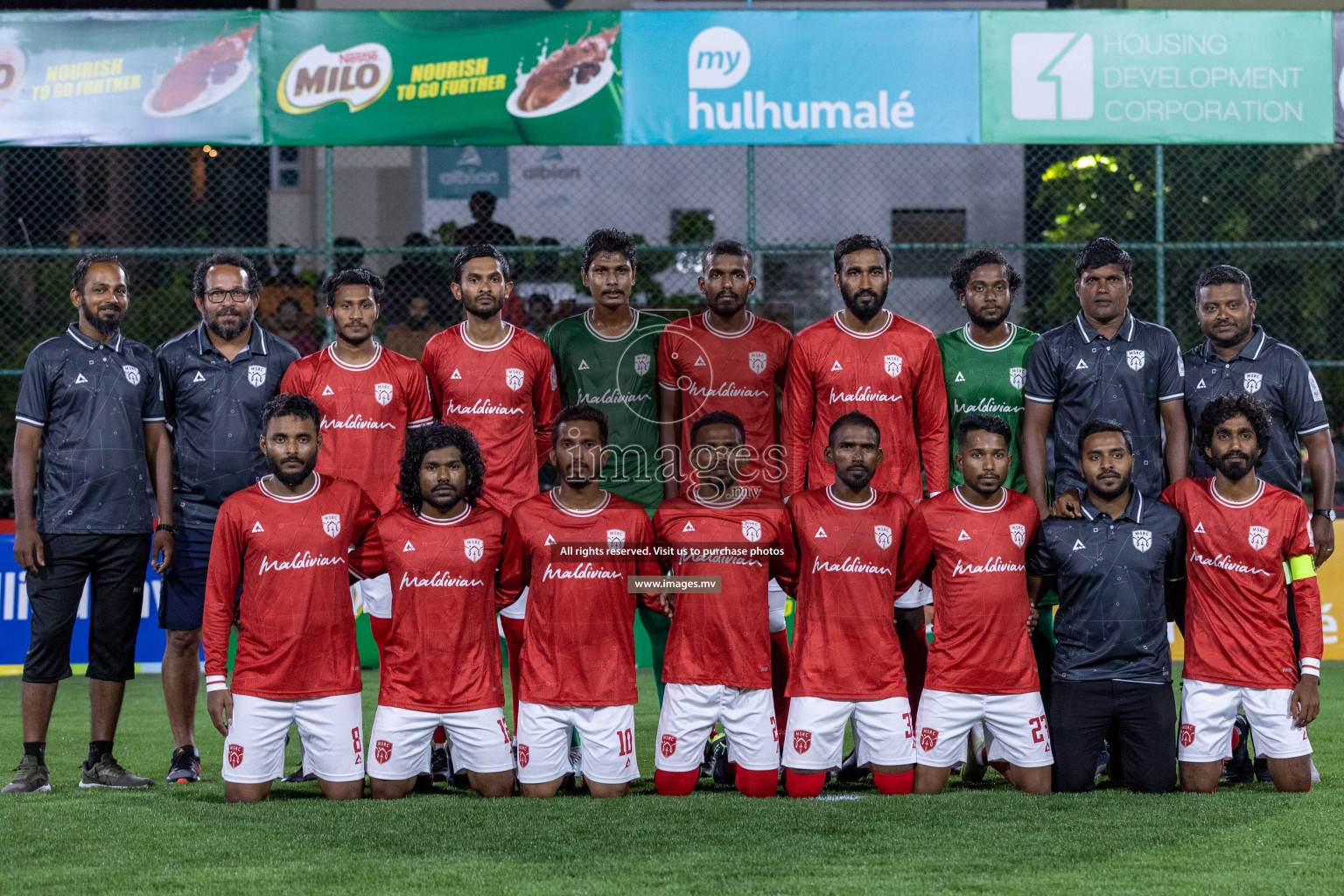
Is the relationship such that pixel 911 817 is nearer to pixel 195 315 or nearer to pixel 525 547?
pixel 525 547

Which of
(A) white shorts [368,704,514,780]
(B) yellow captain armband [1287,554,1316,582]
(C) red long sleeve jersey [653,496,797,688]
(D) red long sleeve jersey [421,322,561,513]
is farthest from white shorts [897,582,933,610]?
(A) white shorts [368,704,514,780]

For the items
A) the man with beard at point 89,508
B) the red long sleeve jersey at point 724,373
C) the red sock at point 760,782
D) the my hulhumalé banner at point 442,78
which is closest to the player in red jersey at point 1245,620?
the red sock at point 760,782

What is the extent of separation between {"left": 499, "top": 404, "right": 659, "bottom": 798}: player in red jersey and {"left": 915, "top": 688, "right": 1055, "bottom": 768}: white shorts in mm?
1169

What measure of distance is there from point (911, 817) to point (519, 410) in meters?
2.45

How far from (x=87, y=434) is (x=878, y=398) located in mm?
3360

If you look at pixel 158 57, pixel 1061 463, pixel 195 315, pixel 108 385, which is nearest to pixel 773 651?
pixel 1061 463

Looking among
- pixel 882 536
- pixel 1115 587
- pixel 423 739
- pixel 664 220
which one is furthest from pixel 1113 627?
pixel 664 220

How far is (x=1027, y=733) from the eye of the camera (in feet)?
18.9

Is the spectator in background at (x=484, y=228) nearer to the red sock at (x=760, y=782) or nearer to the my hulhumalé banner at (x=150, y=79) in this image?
the my hulhumalé banner at (x=150, y=79)

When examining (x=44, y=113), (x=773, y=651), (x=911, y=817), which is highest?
(x=44, y=113)

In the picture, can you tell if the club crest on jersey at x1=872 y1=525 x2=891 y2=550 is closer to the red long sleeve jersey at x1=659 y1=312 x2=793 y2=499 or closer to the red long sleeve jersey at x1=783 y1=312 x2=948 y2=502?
the red long sleeve jersey at x1=783 y1=312 x2=948 y2=502

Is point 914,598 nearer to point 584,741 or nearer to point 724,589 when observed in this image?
point 724,589

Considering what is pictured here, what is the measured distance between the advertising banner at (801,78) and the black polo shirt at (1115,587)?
536 cm

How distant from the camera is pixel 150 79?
420 inches
